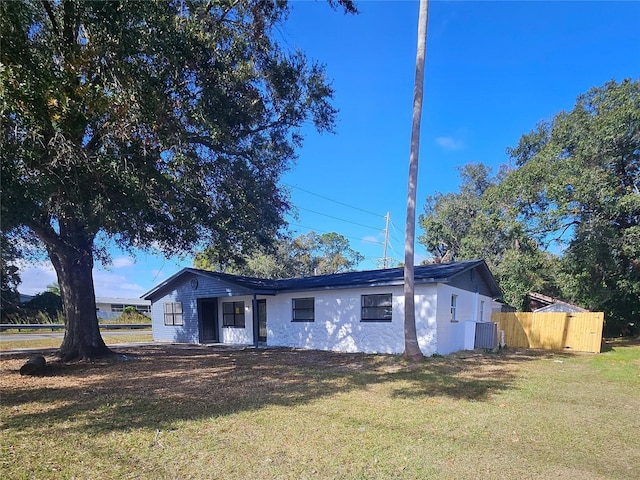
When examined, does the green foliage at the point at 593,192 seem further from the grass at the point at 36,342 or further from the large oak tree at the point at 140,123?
the grass at the point at 36,342

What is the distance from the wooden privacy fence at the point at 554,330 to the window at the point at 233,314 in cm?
1210

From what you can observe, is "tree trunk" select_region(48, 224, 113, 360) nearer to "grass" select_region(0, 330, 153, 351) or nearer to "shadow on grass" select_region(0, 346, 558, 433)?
"shadow on grass" select_region(0, 346, 558, 433)

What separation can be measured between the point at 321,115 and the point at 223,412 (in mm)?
8065

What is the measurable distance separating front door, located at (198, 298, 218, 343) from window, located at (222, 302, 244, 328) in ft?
2.50

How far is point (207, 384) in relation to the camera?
7770mm

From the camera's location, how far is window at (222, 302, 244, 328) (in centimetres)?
1747

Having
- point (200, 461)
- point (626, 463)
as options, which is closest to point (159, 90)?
point (200, 461)

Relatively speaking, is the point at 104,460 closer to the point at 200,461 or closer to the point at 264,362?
the point at 200,461

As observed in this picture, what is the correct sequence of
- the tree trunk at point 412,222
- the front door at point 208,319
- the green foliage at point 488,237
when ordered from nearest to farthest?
the tree trunk at point 412,222 → the green foliage at point 488,237 → the front door at point 208,319

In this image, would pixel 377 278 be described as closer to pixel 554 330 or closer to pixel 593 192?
pixel 554 330

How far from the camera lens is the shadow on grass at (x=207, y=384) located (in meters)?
5.55

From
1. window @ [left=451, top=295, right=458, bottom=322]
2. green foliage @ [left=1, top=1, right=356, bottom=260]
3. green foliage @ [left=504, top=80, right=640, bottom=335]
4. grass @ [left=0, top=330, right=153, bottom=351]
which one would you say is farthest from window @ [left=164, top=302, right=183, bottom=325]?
green foliage @ [left=504, top=80, right=640, bottom=335]

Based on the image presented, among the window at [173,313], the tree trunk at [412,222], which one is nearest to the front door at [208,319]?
the window at [173,313]

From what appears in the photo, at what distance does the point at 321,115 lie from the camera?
34.7ft
